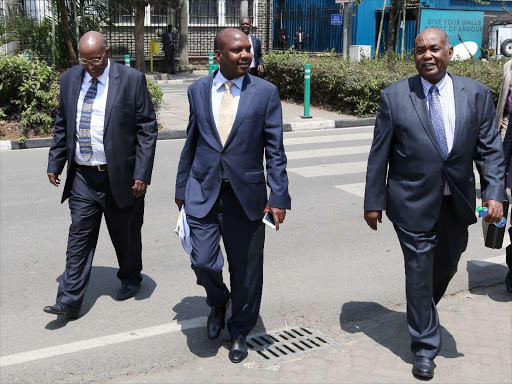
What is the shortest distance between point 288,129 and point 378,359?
1012 cm

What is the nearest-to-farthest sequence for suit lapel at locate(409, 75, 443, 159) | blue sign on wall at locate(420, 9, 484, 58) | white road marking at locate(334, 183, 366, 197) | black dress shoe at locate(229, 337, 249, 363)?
suit lapel at locate(409, 75, 443, 159), black dress shoe at locate(229, 337, 249, 363), white road marking at locate(334, 183, 366, 197), blue sign on wall at locate(420, 9, 484, 58)

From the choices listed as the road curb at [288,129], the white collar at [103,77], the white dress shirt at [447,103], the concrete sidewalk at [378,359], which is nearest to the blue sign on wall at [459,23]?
the road curb at [288,129]

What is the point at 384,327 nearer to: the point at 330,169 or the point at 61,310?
the point at 61,310

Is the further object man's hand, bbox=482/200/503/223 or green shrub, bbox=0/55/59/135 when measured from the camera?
green shrub, bbox=0/55/59/135

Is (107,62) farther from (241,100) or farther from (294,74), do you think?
(294,74)

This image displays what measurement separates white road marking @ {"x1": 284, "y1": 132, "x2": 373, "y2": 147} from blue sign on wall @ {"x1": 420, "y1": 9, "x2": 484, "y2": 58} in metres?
18.9

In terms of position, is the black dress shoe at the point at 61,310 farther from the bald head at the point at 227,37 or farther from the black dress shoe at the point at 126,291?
the bald head at the point at 227,37

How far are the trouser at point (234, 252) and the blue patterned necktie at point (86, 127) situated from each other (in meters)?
1.04

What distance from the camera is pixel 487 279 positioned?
5812 millimetres

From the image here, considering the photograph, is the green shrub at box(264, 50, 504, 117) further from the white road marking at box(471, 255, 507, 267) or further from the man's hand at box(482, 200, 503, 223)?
the man's hand at box(482, 200, 503, 223)

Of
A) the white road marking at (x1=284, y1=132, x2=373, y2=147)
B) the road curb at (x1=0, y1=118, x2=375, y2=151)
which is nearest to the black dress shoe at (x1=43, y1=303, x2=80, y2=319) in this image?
the road curb at (x1=0, y1=118, x2=375, y2=151)

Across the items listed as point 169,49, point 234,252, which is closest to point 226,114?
point 234,252

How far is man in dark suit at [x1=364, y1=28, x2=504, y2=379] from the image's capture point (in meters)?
3.91

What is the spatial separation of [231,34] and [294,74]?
530 inches
